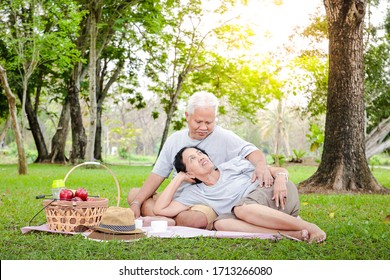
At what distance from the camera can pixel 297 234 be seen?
4422mm

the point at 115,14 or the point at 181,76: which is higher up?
the point at 115,14

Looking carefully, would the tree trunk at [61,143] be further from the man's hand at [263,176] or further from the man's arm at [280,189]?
the man's arm at [280,189]

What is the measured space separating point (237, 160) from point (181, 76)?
1735 cm

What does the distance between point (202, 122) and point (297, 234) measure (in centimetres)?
122

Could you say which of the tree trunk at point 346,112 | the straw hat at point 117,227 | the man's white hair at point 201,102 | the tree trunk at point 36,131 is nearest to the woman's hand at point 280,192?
the man's white hair at point 201,102

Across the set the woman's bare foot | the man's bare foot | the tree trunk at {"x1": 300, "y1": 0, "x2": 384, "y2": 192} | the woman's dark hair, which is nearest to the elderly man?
the woman's dark hair

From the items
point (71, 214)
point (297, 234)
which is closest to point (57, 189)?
point (71, 214)

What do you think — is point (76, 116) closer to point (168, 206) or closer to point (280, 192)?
point (168, 206)

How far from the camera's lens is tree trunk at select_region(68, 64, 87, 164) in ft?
68.2

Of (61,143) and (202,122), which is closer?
(202,122)

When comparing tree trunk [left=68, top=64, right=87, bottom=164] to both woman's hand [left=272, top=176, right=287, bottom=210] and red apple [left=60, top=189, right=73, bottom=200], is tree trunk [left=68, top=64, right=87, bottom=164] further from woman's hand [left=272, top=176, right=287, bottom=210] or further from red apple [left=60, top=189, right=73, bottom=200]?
woman's hand [left=272, top=176, right=287, bottom=210]

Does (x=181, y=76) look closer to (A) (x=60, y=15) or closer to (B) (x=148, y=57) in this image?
(B) (x=148, y=57)

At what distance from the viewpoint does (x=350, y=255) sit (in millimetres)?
4051
